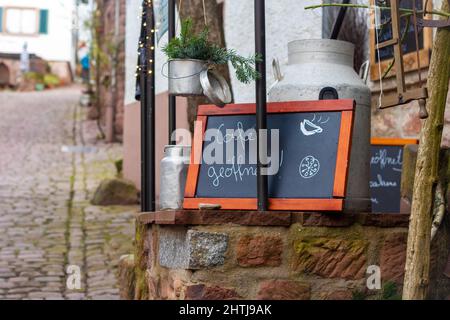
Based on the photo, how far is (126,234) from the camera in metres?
9.45

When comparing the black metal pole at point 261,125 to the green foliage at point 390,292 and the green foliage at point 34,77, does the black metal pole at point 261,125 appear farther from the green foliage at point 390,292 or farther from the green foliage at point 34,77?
the green foliage at point 34,77

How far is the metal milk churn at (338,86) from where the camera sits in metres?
3.96

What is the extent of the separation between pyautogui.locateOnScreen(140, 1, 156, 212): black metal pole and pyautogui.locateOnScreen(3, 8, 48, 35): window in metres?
36.4

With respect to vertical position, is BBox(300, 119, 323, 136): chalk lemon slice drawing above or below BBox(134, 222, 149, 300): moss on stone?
above

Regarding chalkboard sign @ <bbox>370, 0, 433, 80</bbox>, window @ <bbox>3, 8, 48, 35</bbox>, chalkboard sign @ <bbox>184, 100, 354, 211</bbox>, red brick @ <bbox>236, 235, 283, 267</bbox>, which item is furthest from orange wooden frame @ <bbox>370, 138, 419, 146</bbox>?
window @ <bbox>3, 8, 48, 35</bbox>

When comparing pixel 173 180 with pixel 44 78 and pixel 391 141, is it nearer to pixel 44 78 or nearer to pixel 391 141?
pixel 391 141

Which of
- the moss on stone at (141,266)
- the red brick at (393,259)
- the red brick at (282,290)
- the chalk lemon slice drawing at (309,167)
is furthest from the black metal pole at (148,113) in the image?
the red brick at (393,259)

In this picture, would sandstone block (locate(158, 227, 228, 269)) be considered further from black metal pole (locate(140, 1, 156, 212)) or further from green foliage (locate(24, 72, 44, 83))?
green foliage (locate(24, 72, 44, 83))

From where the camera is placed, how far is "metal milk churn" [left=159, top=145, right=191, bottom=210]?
13.8ft

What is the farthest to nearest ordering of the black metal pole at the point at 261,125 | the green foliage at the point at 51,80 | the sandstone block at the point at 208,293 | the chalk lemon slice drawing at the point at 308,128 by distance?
1. the green foliage at the point at 51,80
2. the chalk lemon slice drawing at the point at 308,128
3. the black metal pole at the point at 261,125
4. the sandstone block at the point at 208,293

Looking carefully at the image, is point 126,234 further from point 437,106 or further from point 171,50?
point 437,106

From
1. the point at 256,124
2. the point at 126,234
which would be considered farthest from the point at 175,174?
the point at 126,234

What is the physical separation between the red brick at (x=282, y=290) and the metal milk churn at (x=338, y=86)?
0.44 meters

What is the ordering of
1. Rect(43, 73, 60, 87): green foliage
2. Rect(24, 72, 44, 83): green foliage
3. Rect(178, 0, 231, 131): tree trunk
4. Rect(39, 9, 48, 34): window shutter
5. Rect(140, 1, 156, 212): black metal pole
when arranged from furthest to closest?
Rect(39, 9, 48, 34): window shutter < Rect(43, 73, 60, 87): green foliage < Rect(24, 72, 44, 83): green foliage < Rect(178, 0, 231, 131): tree trunk < Rect(140, 1, 156, 212): black metal pole
